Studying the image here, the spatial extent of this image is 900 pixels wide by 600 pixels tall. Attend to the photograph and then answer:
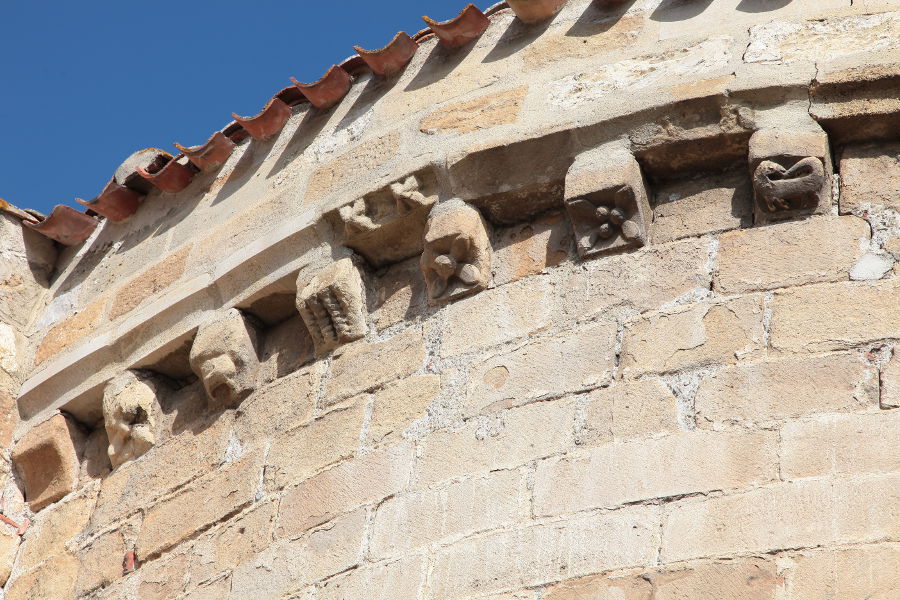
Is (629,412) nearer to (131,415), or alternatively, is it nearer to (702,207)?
(702,207)

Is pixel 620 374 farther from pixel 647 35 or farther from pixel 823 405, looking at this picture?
pixel 647 35

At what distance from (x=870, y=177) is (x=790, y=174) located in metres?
0.27

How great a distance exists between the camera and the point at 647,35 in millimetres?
5406

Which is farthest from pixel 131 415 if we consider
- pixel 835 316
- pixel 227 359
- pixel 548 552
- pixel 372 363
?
pixel 835 316

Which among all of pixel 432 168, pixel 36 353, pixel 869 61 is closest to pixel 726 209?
pixel 869 61

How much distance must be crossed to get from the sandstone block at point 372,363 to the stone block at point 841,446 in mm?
1364

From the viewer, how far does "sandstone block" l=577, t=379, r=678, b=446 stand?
439 centimetres

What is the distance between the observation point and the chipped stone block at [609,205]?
4.93m

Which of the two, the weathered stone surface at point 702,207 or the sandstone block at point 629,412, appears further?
the weathered stone surface at point 702,207

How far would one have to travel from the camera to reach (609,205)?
4988 millimetres

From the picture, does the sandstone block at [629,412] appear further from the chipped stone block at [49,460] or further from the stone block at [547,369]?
the chipped stone block at [49,460]

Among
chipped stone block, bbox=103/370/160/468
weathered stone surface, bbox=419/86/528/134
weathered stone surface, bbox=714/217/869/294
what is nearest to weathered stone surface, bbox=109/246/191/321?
chipped stone block, bbox=103/370/160/468

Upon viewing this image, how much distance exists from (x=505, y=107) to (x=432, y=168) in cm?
35

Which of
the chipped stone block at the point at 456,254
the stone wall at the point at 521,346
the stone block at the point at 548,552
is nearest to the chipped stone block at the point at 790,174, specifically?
the stone wall at the point at 521,346
